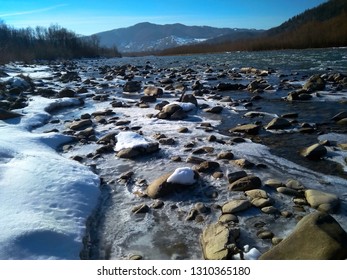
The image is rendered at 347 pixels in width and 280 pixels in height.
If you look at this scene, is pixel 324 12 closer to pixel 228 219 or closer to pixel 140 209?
pixel 228 219

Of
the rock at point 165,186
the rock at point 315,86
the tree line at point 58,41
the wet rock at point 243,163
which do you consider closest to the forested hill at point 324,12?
the tree line at point 58,41

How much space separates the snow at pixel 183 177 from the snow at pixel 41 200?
1.29 m

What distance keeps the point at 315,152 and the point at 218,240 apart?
3643 mm

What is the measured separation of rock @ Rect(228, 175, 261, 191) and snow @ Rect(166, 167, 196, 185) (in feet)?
2.11

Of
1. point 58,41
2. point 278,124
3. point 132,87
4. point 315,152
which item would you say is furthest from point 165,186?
point 58,41

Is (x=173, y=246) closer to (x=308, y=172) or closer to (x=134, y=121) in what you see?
(x=308, y=172)

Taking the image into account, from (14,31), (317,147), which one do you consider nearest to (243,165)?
(317,147)

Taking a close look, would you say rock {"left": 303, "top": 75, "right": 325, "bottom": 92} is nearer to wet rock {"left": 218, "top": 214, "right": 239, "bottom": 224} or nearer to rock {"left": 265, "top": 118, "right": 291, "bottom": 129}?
rock {"left": 265, "top": 118, "right": 291, "bottom": 129}

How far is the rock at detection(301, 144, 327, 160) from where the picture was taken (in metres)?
6.49

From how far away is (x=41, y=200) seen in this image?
183 inches

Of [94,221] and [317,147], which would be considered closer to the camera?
[94,221]
